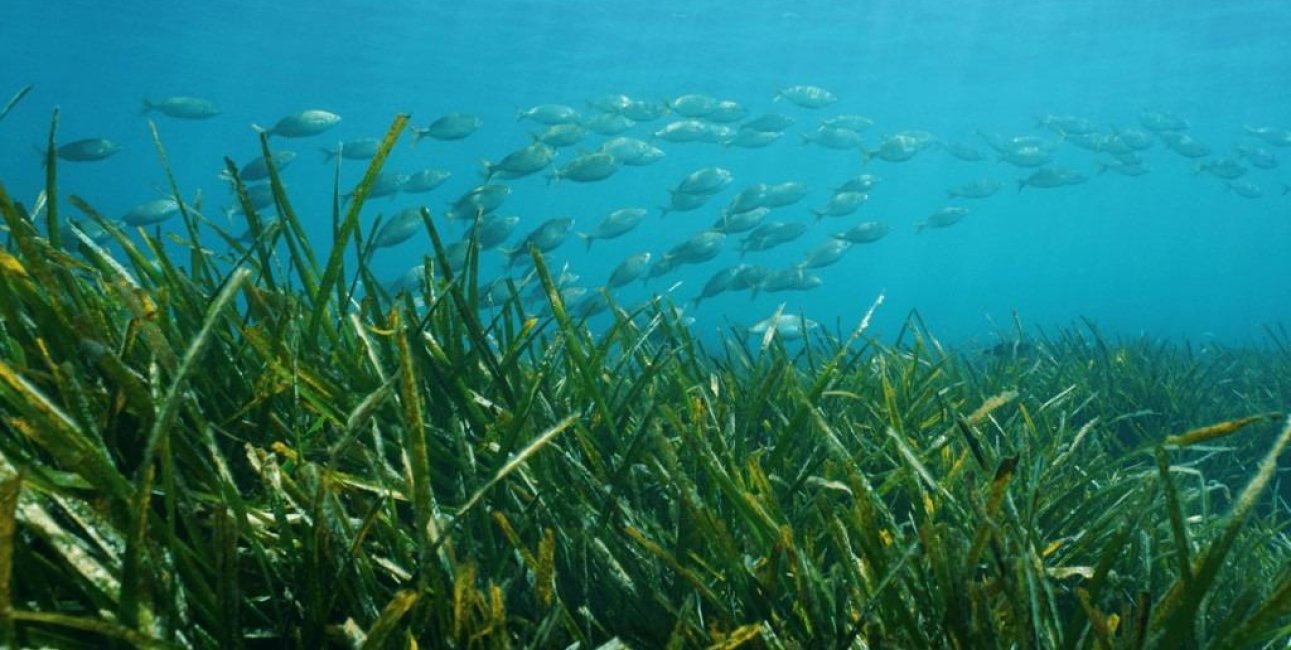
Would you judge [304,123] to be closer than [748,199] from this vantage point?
Yes

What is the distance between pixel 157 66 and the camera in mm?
48125

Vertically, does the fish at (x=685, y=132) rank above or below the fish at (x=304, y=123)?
below

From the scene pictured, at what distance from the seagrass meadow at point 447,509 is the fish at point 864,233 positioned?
39.5ft

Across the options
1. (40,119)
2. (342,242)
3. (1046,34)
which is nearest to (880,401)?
(342,242)

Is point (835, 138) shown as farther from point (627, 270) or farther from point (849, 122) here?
point (627, 270)

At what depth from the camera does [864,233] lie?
1436cm

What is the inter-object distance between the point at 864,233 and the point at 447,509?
13400mm

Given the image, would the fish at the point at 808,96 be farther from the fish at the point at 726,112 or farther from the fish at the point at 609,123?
the fish at the point at 609,123

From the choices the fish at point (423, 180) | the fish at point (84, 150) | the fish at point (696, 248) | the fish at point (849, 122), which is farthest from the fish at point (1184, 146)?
the fish at point (84, 150)

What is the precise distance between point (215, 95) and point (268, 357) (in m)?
62.7

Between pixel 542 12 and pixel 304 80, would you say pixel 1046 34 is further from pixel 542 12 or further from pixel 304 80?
pixel 304 80

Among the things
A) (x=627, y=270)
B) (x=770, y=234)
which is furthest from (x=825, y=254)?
(x=627, y=270)

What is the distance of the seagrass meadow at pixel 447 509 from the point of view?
3.43 ft

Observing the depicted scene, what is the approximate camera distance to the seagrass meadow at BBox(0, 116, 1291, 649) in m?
1.05
